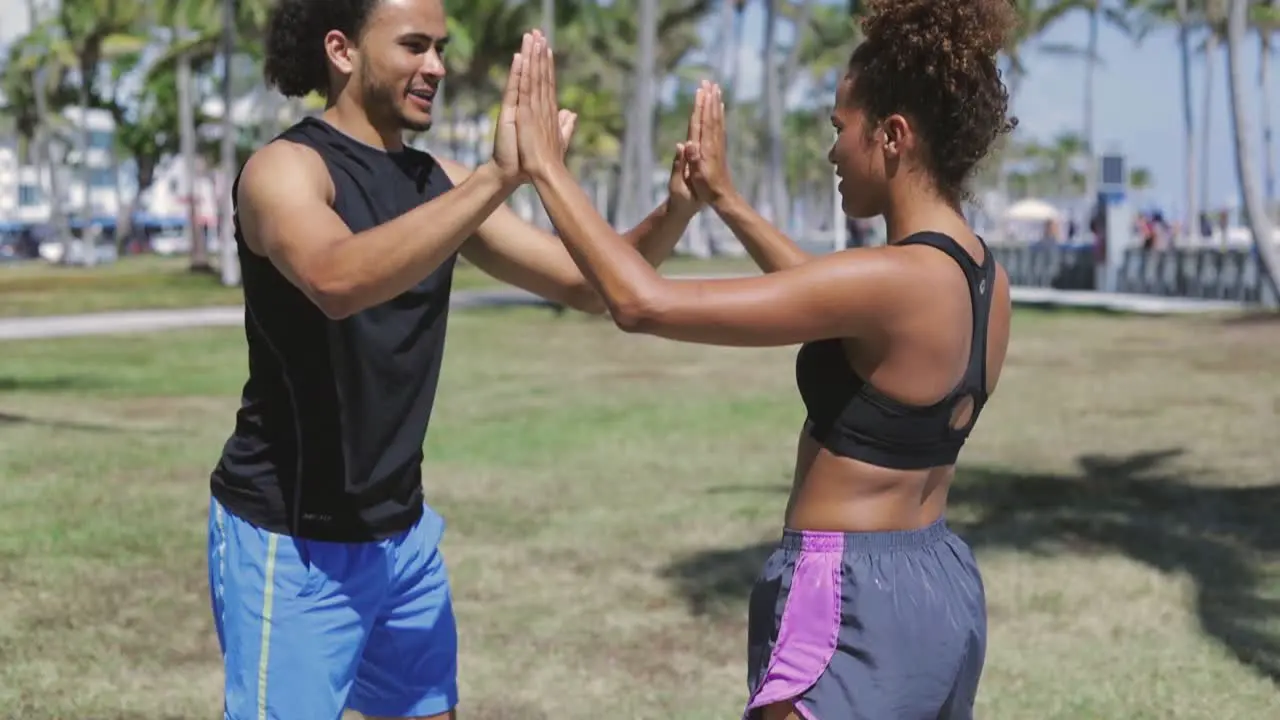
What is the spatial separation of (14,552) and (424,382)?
536 centimetres

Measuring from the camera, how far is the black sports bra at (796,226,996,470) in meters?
2.79

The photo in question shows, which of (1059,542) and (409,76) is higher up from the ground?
(409,76)

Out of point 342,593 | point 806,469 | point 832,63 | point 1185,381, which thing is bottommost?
point 1185,381

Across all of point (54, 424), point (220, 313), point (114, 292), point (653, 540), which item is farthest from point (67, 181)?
point (653, 540)

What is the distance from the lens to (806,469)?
292 centimetres

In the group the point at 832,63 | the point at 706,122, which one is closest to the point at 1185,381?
the point at 706,122

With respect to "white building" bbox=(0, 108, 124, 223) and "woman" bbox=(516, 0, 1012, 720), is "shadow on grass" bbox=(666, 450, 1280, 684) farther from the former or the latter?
"white building" bbox=(0, 108, 124, 223)

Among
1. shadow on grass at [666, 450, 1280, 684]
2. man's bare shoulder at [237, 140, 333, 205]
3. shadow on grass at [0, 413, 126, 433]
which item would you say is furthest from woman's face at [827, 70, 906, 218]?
shadow on grass at [0, 413, 126, 433]

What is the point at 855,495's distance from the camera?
2.86 m

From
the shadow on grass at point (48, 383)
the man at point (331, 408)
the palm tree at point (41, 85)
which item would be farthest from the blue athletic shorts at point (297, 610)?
the palm tree at point (41, 85)

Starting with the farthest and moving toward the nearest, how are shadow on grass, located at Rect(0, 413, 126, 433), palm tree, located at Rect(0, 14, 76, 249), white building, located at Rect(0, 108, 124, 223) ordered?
white building, located at Rect(0, 108, 124, 223), palm tree, located at Rect(0, 14, 76, 249), shadow on grass, located at Rect(0, 413, 126, 433)

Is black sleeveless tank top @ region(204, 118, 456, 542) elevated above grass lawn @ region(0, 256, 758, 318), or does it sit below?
above

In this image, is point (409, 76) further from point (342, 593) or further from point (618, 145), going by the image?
point (618, 145)

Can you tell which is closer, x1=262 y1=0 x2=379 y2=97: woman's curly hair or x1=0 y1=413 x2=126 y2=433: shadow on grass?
x1=262 y1=0 x2=379 y2=97: woman's curly hair
